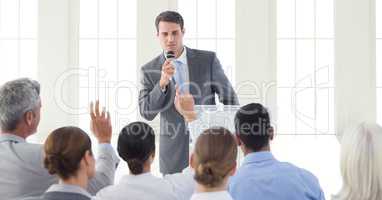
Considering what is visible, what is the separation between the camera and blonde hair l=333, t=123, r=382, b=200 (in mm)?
2223

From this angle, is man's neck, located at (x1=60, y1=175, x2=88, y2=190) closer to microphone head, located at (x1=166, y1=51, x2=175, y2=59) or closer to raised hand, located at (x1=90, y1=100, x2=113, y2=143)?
raised hand, located at (x1=90, y1=100, x2=113, y2=143)

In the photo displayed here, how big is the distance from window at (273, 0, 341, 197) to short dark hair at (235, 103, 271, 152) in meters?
3.18

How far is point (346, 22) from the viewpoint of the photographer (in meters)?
5.47

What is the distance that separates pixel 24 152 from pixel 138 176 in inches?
22.0

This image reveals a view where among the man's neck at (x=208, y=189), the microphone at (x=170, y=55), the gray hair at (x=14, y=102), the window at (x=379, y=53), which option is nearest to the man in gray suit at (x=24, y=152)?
the gray hair at (x=14, y=102)

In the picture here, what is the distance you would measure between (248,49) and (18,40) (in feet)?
7.59

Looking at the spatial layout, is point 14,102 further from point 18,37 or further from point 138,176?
point 18,37

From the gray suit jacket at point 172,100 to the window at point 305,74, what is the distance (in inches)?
83.6

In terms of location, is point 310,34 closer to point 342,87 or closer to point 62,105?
point 342,87

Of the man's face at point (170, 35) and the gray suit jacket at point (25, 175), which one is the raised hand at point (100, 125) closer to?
the gray suit jacket at point (25, 175)

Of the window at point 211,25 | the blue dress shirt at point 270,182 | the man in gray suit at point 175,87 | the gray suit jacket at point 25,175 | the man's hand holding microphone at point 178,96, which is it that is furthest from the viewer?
the window at point 211,25

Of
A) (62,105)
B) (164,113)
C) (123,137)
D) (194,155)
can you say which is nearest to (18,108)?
(123,137)

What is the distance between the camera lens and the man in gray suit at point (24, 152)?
240 cm

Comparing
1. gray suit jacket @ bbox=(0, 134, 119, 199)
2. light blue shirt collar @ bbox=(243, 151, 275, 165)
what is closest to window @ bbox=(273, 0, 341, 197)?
light blue shirt collar @ bbox=(243, 151, 275, 165)
